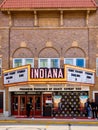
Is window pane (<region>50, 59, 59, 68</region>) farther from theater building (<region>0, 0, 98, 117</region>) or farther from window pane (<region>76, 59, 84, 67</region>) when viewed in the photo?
window pane (<region>76, 59, 84, 67</region>)

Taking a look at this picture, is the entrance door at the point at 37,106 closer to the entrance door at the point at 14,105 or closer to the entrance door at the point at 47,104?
the entrance door at the point at 47,104

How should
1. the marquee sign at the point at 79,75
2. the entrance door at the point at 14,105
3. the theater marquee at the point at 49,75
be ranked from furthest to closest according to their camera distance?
the entrance door at the point at 14,105 < the marquee sign at the point at 79,75 < the theater marquee at the point at 49,75

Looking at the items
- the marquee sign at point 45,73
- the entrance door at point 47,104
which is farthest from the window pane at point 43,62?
the marquee sign at point 45,73

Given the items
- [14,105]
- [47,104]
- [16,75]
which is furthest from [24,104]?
[16,75]

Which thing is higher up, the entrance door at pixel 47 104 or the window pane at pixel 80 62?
the window pane at pixel 80 62

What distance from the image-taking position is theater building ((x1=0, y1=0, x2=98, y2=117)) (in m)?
43.3

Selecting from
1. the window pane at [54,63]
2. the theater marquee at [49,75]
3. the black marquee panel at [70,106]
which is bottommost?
the black marquee panel at [70,106]

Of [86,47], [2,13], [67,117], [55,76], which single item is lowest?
[67,117]

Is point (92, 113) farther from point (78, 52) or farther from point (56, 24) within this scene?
point (56, 24)

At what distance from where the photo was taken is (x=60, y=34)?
4362 centimetres

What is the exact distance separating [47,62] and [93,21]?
20.2 feet

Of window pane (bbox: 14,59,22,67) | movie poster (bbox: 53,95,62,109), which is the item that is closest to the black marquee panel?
movie poster (bbox: 53,95,62,109)

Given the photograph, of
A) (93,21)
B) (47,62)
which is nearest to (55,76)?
(47,62)

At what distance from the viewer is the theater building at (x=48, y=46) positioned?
142ft
